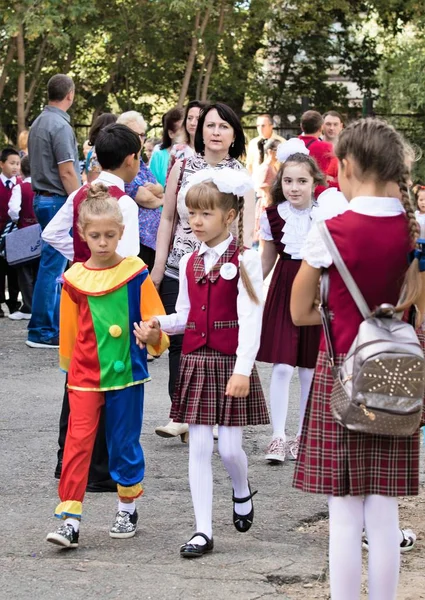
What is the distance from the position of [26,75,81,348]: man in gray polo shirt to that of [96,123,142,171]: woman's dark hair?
3998 mm

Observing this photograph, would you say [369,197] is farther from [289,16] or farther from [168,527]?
[289,16]

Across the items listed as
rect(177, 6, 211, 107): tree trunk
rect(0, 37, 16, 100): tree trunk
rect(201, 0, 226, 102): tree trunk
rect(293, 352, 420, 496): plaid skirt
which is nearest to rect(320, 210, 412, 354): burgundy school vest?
rect(293, 352, 420, 496): plaid skirt

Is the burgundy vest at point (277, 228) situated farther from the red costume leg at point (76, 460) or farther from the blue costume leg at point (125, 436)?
the red costume leg at point (76, 460)

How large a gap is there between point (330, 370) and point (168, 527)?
1704 millimetres

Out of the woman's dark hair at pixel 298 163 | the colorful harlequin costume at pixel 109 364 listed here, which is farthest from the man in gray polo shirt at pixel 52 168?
the colorful harlequin costume at pixel 109 364

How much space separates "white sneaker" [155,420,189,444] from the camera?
21.7ft

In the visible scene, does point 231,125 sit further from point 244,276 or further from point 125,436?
point 125,436

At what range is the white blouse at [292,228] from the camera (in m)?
6.24

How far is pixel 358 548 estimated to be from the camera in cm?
352

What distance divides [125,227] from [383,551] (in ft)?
7.52

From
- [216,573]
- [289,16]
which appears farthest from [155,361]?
[289,16]

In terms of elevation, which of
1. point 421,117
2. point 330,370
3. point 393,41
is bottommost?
point 330,370

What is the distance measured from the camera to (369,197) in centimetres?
354

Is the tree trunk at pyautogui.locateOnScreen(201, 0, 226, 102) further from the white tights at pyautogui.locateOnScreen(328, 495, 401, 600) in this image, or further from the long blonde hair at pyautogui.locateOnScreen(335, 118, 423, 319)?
the white tights at pyautogui.locateOnScreen(328, 495, 401, 600)
